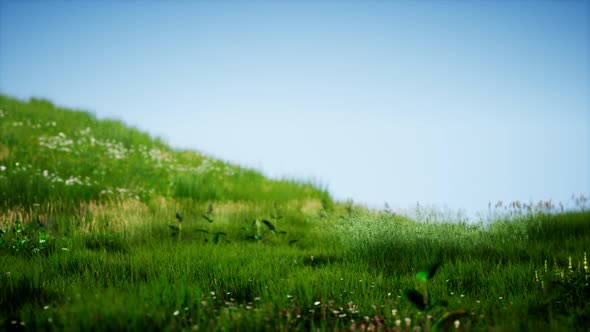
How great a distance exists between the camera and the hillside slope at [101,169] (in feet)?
36.8

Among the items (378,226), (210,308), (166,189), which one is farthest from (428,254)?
(166,189)

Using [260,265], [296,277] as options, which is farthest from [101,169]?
[296,277]

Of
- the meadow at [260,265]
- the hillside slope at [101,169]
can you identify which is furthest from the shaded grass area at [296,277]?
the hillside slope at [101,169]

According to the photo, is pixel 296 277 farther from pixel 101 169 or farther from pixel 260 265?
pixel 101 169

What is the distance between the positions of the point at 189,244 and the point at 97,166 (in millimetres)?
7610

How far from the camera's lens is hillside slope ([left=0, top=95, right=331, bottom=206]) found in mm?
11227

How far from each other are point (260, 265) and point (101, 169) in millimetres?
9359

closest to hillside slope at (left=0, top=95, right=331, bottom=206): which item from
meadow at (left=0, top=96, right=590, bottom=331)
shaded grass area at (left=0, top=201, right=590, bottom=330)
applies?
meadow at (left=0, top=96, right=590, bottom=331)

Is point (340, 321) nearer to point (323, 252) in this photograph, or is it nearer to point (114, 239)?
point (323, 252)

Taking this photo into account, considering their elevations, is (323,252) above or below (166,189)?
below

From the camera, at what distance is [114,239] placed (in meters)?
7.41

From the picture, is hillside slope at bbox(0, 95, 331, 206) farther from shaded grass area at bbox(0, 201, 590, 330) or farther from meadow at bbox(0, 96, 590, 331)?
shaded grass area at bbox(0, 201, 590, 330)

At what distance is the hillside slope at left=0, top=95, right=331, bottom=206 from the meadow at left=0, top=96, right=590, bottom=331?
0.09m

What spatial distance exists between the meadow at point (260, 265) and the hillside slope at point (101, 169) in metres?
0.09
